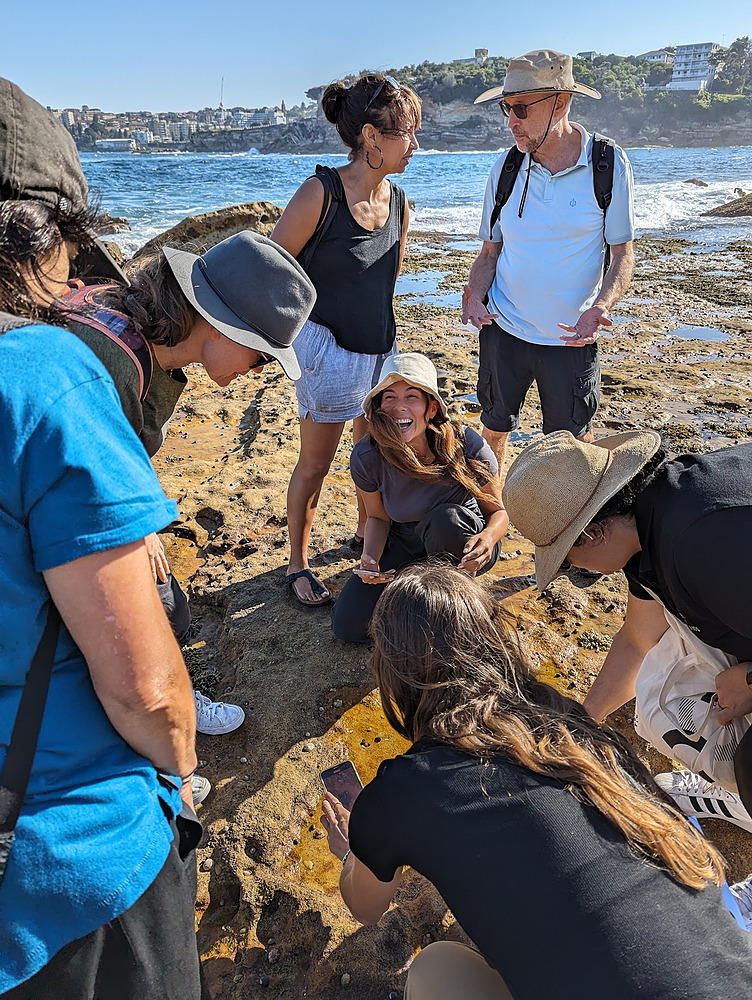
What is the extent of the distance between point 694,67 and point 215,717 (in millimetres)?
125654

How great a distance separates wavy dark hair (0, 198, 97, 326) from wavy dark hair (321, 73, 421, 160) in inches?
80.3

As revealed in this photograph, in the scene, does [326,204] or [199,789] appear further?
[326,204]

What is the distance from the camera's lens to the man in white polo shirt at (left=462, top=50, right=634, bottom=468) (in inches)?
118

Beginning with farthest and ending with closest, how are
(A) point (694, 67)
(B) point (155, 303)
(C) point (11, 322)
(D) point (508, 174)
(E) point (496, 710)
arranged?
(A) point (694, 67), (D) point (508, 174), (B) point (155, 303), (E) point (496, 710), (C) point (11, 322)

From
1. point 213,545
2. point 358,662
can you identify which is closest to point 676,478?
point 358,662

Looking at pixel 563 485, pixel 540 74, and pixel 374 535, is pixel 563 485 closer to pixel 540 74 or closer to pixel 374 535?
pixel 374 535

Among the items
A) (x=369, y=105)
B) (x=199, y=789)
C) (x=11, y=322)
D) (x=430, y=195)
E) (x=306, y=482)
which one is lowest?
(x=199, y=789)

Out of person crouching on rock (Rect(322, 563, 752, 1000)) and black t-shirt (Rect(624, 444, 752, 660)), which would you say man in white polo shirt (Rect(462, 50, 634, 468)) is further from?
person crouching on rock (Rect(322, 563, 752, 1000))

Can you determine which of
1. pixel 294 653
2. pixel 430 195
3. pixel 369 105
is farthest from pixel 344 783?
pixel 430 195

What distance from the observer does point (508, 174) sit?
325 cm

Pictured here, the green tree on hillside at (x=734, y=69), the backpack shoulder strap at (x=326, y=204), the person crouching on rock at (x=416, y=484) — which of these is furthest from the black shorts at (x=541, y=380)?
the green tree on hillside at (x=734, y=69)

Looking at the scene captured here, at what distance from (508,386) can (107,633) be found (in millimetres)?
2804

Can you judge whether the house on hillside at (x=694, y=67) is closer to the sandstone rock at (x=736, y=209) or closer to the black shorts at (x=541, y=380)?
the sandstone rock at (x=736, y=209)

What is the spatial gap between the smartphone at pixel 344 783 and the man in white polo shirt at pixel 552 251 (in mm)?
1936
